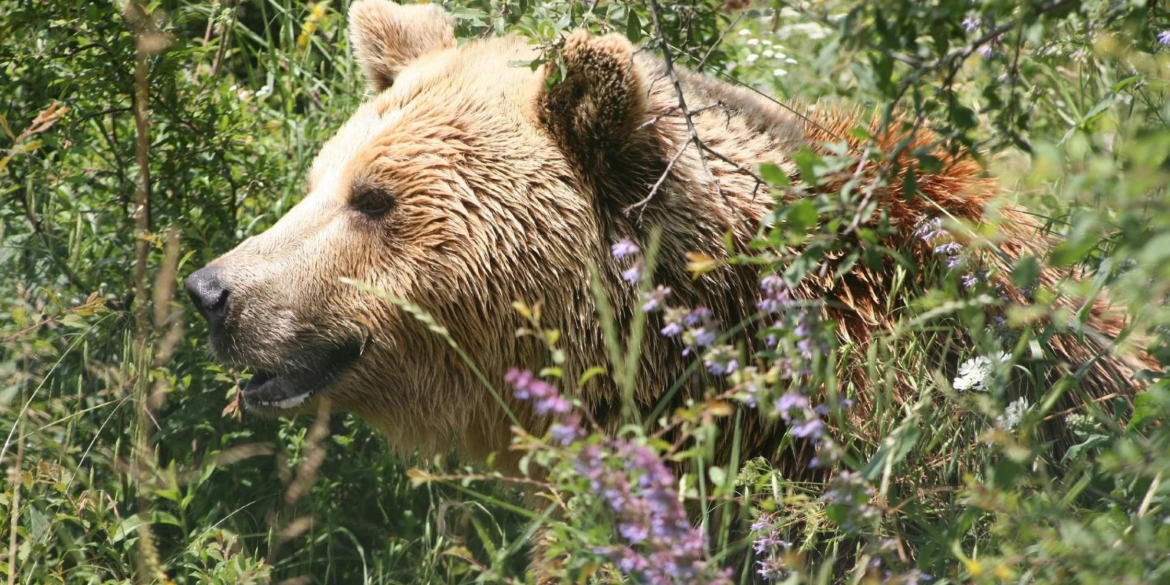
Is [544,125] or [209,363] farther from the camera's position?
[209,363]

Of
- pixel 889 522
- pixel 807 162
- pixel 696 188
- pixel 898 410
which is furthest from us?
pixel 696 188

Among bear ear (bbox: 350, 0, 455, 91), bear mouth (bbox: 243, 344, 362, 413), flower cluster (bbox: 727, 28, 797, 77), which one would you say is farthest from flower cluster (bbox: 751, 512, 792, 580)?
flower cluster (bbox: 727, 28, 797, 77)

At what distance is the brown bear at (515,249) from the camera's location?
3504 millimetres

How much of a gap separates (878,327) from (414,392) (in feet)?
4.81

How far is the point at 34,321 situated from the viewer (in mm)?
4242

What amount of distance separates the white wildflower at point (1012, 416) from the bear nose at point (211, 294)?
7.34 feet

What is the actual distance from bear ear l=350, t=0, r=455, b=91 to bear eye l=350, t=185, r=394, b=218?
2.44ft

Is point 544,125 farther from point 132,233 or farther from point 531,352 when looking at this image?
point 132,233

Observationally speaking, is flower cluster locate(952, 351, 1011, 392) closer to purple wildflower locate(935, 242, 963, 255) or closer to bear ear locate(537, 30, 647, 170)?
purple wildflower locate(935, 242, 963, 255)

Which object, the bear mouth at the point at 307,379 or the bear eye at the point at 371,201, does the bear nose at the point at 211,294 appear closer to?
the bear mouth at the point at 307,379

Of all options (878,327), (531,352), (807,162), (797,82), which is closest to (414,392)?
(531,352)

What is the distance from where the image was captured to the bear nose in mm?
3480

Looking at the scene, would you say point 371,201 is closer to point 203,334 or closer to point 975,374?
point 203,334

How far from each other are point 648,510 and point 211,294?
6.02ft
